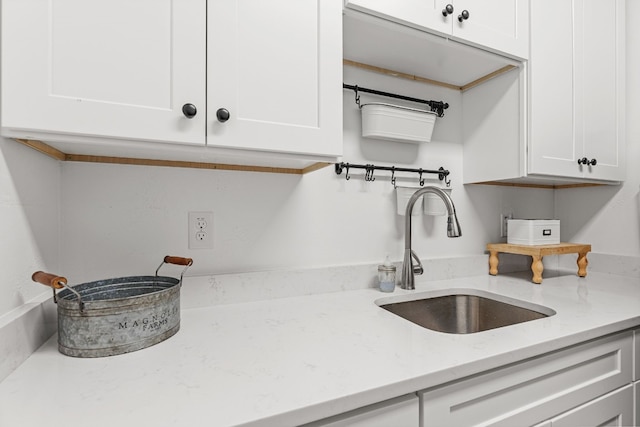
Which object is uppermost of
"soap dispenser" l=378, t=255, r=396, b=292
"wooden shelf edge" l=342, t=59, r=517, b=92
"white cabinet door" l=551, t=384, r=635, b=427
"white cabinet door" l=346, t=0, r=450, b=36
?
"white cabinet door" l=346, t=0, r=450, b=36

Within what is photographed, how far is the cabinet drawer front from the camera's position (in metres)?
0.77

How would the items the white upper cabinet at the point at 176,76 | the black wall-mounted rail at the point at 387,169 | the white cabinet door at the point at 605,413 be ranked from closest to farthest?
the white upper cabinet at the point at 176,76 < the white cabinet door at the point at 605,413 < the black wall-mounted rail at the point at 387,169

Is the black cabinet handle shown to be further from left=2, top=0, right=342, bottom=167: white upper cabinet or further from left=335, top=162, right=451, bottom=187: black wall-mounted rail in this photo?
left=2, top=0, right=342, bottom=167: white upper cabinet

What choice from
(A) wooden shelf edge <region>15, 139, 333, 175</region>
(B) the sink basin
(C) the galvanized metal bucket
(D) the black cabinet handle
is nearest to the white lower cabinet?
(C) the galvanized metal bucket

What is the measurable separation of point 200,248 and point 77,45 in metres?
0.68

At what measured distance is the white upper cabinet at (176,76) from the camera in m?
0.69

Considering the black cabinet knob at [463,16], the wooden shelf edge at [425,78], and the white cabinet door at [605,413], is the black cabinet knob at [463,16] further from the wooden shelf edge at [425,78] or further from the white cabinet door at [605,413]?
the white cabinet door at [605,413]

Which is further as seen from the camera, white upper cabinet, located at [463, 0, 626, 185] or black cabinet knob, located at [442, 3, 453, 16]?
white upper cabinet, located at [463, 0, 626, 185]

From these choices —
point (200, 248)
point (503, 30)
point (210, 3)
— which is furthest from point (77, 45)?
point (503, 30)

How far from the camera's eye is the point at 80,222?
1029 mm

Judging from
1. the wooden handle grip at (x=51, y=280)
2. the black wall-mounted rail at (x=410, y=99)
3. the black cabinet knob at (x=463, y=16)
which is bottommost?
the wooden handle grip at (x=51, y=280)

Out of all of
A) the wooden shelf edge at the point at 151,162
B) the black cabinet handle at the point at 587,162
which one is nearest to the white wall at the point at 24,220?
the wooden shelf edge at the point at 151,162

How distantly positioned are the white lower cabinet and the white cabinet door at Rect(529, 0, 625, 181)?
1.19 metres

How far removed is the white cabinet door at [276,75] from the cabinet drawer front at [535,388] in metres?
0.70
